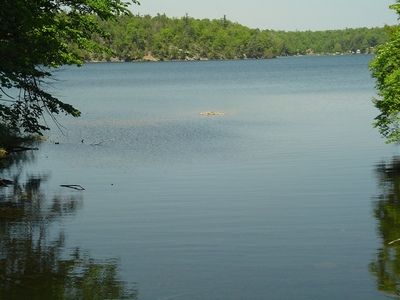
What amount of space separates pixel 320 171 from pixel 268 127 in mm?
23571

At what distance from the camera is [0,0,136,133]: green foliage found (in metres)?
24.1

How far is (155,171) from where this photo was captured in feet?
114

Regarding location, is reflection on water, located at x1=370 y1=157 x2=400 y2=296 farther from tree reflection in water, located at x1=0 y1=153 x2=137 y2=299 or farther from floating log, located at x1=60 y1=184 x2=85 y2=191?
floating log, located at x1=60 y1=184 x2=85 y2=191

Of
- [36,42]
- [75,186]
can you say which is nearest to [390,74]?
[75,186]

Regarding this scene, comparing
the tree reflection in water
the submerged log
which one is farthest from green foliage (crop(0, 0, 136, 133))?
the tree reflection in water

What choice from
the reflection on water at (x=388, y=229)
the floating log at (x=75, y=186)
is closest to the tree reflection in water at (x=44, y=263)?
the floating log at (x=75, y=186)

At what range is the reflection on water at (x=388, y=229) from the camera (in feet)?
55.1

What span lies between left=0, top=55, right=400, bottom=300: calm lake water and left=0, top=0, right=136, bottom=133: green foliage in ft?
10.9

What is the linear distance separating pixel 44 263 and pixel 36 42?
11352mm

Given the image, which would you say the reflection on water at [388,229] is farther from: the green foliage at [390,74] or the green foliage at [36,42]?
the green foliage at [36,42]

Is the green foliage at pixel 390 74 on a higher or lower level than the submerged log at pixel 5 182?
higher

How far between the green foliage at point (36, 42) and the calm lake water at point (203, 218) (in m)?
3.33

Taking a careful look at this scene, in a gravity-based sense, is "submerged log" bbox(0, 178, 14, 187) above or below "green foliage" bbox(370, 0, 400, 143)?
below

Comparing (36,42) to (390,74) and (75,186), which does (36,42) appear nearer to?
(75,186)
